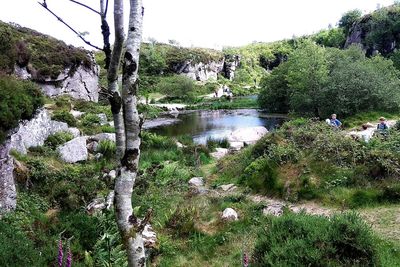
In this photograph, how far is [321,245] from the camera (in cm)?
577

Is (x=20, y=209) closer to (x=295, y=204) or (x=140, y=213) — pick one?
(x=140, y=213)

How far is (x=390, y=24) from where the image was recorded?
A: 74.0 m

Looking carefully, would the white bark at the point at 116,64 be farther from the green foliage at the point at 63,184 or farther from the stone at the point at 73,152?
the stone at the point at 73,152

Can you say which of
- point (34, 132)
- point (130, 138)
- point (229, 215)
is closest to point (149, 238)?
point (229, 215)

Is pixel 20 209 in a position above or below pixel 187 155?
above

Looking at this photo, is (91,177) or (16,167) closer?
(16,167)

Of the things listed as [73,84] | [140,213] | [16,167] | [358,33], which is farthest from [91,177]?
[358,33]

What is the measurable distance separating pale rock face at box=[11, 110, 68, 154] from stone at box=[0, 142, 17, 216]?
411 centimetres

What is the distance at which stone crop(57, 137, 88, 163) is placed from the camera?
49.5 ft

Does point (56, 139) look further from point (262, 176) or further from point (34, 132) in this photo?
point (262, 176)

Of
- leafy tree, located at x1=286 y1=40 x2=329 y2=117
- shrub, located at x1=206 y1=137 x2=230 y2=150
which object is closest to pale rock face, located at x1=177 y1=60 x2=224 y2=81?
leafy tree, located at x1=286 y1=40 x2=329 y2=117

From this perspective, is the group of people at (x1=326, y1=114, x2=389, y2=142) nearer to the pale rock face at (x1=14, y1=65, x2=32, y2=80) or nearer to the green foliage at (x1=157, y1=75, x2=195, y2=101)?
the pale rock face at (x1=14, y1=65, x2=32, y2=80)

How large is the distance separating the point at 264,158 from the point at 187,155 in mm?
7209

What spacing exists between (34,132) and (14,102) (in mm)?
8421
